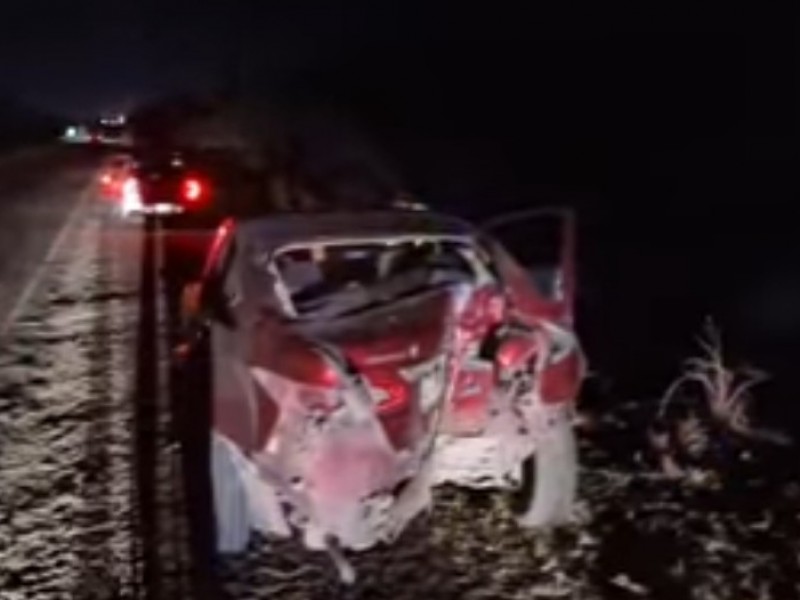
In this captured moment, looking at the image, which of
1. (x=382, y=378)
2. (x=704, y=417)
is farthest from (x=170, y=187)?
(x=382, y=378)

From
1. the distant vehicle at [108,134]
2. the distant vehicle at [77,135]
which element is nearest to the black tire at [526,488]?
the distant vehicle at [108,134]

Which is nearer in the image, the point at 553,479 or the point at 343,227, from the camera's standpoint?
the point at 553,479

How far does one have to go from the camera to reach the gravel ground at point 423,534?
693 centimetres

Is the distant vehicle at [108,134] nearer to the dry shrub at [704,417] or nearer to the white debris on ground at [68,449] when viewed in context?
the white debris on ground at [68,449]

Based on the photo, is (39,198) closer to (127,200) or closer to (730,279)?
(127,200)

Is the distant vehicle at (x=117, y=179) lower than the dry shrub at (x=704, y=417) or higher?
higher

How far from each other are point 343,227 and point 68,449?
2485 mm

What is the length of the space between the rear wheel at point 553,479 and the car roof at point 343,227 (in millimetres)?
1142

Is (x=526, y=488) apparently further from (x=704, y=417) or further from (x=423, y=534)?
(x=704, y=417)

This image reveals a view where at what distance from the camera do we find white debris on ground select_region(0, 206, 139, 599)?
7227mm

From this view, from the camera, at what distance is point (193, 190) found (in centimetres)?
2883

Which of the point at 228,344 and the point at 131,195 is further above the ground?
the point at 131,195

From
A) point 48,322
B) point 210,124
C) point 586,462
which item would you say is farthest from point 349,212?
point 210,124

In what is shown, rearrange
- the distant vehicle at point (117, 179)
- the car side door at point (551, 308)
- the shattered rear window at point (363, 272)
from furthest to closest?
the distant vehicle at point (117, 179), the shattered rear window at point (363, 272), the car side door at point (551, 308)
